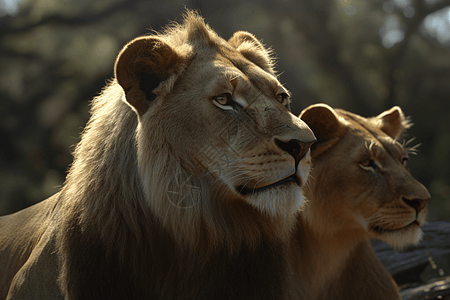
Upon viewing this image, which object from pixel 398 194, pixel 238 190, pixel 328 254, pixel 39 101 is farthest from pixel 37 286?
pixel 39 101

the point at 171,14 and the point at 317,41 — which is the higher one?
the point at 171,14

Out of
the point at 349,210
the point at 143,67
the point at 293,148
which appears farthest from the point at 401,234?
the point at 143,67

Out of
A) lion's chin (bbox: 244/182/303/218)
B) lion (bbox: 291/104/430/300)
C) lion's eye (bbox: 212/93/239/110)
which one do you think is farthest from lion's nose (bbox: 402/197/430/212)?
lion's eye (bbox: 212/93/239/110)

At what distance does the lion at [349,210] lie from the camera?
2.55 m

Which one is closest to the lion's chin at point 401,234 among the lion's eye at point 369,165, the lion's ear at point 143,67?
the lion's eye at point 369,165

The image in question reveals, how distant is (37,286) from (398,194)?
2105mm

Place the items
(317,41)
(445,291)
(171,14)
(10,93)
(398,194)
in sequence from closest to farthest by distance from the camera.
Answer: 1. (398,194)
2. (445,291)
3. (10,93)
4. (171,14)
5. (317,41)

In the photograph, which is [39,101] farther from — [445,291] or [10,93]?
[445,291]

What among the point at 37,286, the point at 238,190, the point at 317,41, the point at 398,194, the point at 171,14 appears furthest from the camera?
the point at 317,41

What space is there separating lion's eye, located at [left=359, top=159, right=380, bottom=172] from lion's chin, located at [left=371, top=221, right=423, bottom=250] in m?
0.38

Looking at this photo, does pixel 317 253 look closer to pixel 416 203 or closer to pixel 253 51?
pixel 416 203

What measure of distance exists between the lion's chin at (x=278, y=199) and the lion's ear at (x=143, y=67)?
63 centimetres

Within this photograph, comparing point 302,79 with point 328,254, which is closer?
point 328,254

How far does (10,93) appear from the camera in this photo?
7.29 metres
